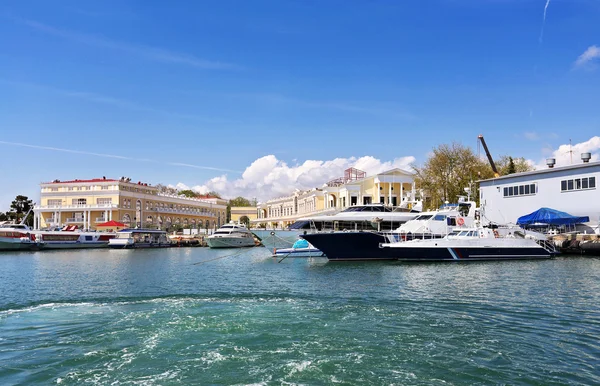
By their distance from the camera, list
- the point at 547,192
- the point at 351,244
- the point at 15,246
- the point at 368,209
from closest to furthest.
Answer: the point at 351,244 < the point at 368,209 < the point at 547,192 < the point at 15,246

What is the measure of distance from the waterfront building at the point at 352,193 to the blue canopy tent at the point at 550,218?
38.3ft

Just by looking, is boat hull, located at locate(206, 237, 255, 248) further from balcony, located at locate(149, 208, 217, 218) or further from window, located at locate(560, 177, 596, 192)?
window, located at locate(560, 177, 596, 192)

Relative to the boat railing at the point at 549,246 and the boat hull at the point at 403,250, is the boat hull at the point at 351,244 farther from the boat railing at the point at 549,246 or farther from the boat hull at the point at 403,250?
the boat railing at the point at 549,246

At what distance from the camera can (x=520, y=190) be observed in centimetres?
4903

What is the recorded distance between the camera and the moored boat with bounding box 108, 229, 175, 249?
206ft

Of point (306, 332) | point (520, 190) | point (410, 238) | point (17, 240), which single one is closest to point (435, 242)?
point (410, 238)

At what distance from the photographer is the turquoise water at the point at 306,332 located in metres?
9.80

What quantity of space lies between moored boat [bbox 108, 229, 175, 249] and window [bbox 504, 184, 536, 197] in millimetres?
46280

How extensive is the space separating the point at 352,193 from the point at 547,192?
38.3m

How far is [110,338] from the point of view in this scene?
12484 mm

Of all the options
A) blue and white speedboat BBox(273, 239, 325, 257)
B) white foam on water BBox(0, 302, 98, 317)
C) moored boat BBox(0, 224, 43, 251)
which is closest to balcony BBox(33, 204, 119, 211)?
moored boat BBox(0, 224, 43, 251)

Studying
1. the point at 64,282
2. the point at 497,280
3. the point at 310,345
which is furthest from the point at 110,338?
the point at 497,280

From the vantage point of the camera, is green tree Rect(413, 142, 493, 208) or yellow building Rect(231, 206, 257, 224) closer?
green tree Rect(413, 142, 493, 208)

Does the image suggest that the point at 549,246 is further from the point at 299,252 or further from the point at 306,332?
the point at 306,332
